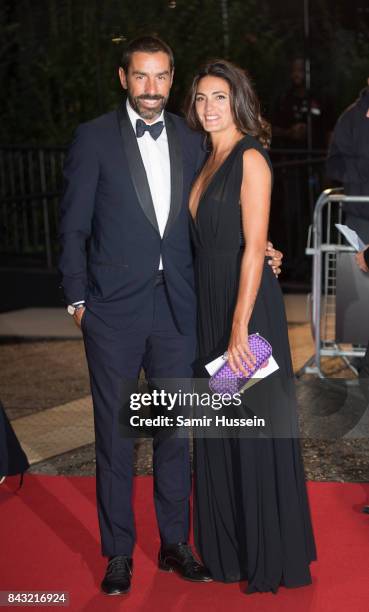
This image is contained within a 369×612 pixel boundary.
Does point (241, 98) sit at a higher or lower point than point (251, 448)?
higher

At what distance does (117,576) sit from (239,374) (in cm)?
87

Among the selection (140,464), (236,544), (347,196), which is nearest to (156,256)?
(236,544)

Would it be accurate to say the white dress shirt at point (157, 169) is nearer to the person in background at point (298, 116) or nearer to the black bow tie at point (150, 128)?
the black bow tie at point (150, 128)

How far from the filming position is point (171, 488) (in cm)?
413

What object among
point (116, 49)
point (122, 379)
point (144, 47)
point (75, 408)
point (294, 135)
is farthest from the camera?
point (116, 49)

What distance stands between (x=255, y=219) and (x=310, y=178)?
756cm

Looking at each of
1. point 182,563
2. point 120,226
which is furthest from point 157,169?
point 182,563

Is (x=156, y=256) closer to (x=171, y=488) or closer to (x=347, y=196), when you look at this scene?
(x=171, y=488)

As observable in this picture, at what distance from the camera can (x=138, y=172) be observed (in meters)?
3.94

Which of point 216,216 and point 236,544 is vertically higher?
point 216,216

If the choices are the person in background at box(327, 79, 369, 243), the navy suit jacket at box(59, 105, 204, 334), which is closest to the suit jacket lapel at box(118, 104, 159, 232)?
the navy suit jacket at box(59, 105, 204, 334)

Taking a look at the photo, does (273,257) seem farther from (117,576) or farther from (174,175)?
(117,576)

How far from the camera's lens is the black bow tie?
3965 mm

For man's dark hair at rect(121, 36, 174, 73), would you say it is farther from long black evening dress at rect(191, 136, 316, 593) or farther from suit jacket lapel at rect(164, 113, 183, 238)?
long black evening dress at rect(191, 136, 316, 593)
